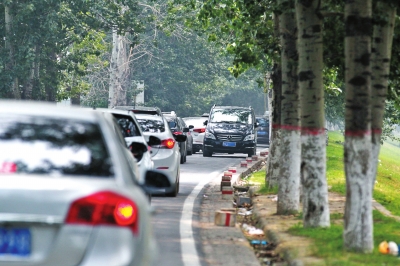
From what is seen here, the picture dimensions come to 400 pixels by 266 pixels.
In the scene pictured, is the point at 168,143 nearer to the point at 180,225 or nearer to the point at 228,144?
the point at 180,225

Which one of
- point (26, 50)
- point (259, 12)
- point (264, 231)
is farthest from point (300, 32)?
point (26, 50)

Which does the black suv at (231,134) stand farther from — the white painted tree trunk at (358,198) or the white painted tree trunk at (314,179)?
the white painted tree trunk at (358,198)

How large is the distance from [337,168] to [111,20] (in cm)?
1507

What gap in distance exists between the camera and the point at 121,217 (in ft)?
17.7

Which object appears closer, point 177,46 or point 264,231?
point 264,231

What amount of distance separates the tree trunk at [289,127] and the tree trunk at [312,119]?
2.26 m

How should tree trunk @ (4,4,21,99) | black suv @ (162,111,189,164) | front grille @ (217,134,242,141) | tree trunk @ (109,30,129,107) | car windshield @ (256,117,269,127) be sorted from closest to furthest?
black suv @ (162,111,189,164) → front grille @ (217,134,242,141) → tree trunk @ (4,4,21,99) → tree trunk @ (109,30,129,107) → car windshield @ (256,117,269,127)

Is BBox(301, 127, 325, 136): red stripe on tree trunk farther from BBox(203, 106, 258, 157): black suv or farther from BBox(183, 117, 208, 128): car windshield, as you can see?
BBox(183, 117, 208, 128): car windshield

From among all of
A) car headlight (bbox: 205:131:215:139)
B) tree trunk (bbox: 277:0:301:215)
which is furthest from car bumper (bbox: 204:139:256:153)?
tree trunk (bbox: 277:0:301:215)

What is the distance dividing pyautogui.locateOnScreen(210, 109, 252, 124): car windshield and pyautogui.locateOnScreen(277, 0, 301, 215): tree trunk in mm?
22515

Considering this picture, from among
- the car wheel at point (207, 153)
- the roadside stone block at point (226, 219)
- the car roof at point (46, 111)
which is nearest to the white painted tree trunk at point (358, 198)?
the roadside stone block at point (226, 219)

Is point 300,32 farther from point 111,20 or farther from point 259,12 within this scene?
point 111,20

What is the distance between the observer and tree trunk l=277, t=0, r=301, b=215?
14.9 m

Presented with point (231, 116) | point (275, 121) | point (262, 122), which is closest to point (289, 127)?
point (275, 121)
